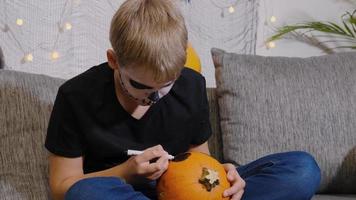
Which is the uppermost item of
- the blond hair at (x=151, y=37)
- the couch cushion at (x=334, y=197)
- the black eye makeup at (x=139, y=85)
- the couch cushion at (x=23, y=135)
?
the blond hair at (x=151, y=37)

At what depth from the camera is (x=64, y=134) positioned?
1167 millimetres

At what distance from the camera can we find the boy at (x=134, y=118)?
102 cm

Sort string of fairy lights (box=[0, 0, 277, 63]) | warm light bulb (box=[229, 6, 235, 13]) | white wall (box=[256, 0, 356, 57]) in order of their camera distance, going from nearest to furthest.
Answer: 1. string of fairy lights (box=[0, 0, 277, 63])
2. warm light bulb (box=[229, 6, 235, 13])
3. white wall (box=[256, 0, 356, 57])

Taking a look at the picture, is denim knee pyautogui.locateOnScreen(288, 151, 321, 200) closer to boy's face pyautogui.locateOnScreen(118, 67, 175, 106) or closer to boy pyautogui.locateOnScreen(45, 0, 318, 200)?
boy pyautogui.locateOnScreen(45, 0, 318, 200)

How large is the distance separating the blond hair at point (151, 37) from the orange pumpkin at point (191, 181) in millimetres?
228

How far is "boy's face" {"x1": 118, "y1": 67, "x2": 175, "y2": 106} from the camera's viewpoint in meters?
1.03

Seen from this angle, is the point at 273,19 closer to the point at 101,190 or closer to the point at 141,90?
the point at 141,90

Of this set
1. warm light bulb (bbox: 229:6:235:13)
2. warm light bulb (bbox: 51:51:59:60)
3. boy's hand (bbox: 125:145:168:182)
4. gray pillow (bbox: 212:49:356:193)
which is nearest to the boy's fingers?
boy's hand (bbox: 125:145:168:182)

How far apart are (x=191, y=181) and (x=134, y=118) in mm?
214

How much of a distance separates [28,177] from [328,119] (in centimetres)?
93

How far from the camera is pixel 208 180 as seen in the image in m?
1.12

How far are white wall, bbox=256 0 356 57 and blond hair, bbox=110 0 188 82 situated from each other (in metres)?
1.22

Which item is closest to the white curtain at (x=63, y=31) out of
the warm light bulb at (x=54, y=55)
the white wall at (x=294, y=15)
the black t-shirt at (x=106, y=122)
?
the warm light bulb at (x=54, y=55)

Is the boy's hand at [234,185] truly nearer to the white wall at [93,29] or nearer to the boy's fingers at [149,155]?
the boy's fingers at [149,155]
